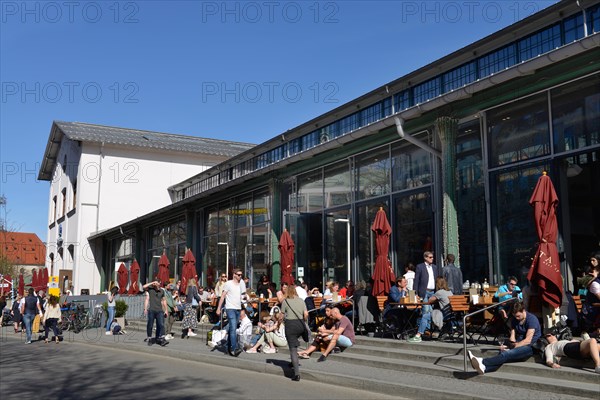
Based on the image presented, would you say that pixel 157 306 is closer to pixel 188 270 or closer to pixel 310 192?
pixel 310 192

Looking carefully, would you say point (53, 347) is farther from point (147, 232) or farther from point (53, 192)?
point (53, 192)

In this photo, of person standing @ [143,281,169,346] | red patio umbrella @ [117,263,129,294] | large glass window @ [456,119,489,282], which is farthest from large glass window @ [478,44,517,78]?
red patio umbrella @ [117,263,129,294]

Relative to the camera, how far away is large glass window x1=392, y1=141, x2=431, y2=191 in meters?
15.8

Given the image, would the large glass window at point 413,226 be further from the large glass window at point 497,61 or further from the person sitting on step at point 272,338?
the person sitting on step at point 272,338

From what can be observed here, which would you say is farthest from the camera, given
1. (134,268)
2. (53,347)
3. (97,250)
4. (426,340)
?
(97,250)

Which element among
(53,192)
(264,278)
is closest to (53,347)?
(264,278)

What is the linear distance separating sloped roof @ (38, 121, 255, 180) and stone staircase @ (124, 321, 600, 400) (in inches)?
1291

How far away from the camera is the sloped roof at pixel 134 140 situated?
42562mm

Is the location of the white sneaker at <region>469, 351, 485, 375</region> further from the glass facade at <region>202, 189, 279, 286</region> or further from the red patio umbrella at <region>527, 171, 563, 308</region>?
the glass facade at <region>202, 189, 279, 286</region>

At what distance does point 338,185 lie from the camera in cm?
1912

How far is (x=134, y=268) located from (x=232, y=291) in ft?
66.7

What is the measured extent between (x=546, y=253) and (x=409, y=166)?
6625 mm

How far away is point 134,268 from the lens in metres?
A: 32.8

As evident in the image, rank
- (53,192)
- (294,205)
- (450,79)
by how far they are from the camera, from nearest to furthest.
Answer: (450,79) → (294,205) → (53,192)
